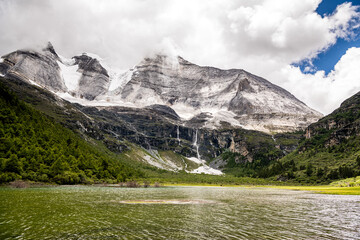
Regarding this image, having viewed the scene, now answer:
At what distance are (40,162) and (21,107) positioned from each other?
74.8 meters

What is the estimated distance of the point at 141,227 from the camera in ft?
90.2

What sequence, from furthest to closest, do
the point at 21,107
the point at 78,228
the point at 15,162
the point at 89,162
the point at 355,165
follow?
1. the point at 355,165
2. the point at 21,107
3. the point at 89,162
4. the point at 15,162
5. the point at 78,228

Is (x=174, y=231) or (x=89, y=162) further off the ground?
(x=89, y=162)

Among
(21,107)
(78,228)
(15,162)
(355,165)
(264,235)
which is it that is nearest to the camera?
(264,235)

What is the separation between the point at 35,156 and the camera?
11625 centimetres

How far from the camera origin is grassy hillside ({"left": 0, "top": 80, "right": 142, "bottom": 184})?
100438 millimetres

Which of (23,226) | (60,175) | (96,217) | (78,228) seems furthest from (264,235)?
(60,175)

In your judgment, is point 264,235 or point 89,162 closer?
point 264,235

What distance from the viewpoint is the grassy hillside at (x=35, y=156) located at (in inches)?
3954

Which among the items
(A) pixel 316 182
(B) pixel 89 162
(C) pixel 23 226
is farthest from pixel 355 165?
(C) pixel 23 226

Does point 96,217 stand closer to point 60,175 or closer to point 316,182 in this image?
point 60,175

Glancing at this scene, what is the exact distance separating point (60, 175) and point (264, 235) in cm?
11355

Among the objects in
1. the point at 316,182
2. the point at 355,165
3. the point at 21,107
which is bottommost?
the point at 316,182

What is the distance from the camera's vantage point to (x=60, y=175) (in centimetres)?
11600
